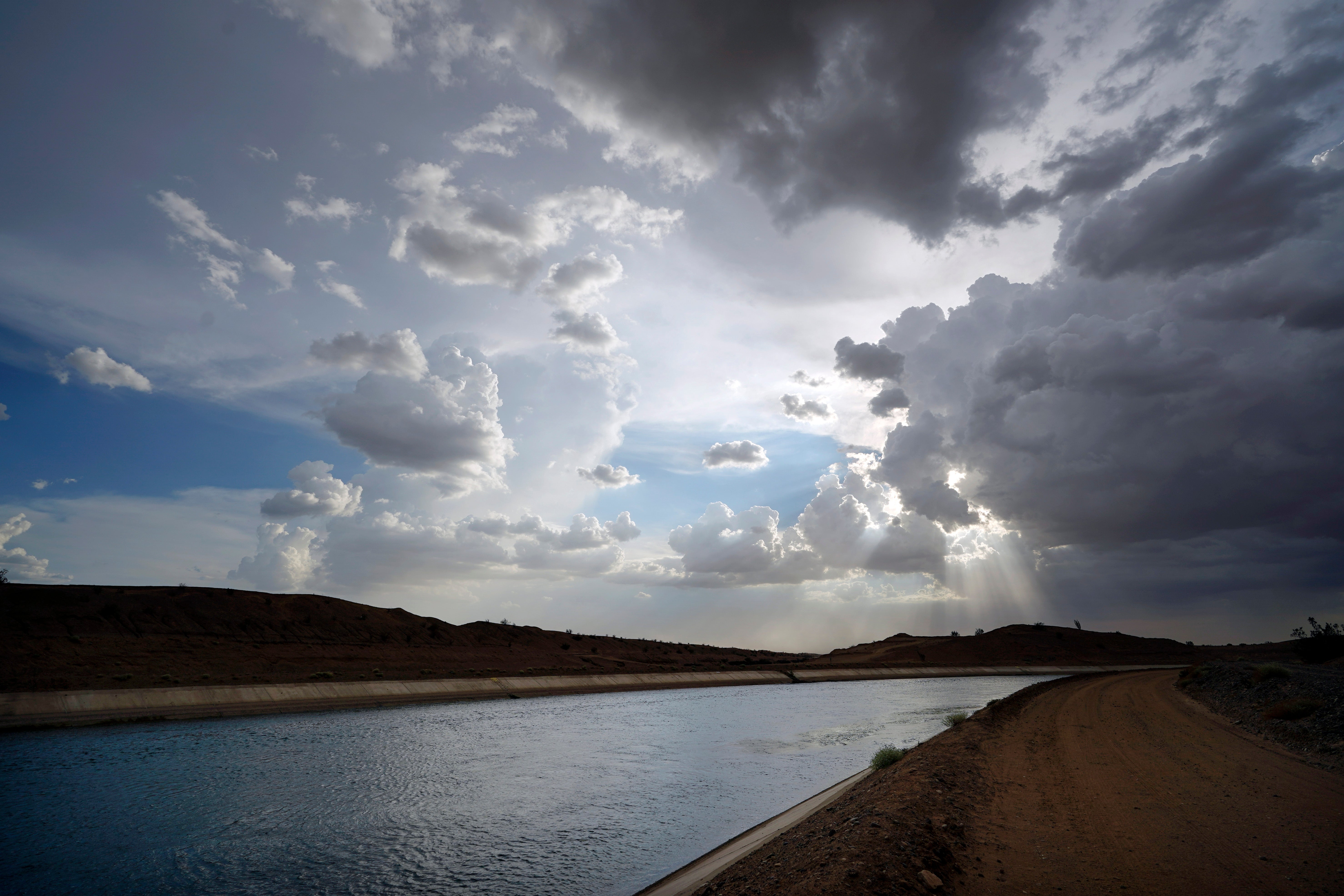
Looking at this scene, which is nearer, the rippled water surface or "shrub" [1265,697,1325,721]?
the rippled water surface

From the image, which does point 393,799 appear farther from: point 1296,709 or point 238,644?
point 238,644

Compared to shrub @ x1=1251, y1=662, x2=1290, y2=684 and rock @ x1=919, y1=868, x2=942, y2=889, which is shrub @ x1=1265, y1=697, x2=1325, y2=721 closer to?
shrub @ x1=1251, y1=662, x2=1290, y2=684

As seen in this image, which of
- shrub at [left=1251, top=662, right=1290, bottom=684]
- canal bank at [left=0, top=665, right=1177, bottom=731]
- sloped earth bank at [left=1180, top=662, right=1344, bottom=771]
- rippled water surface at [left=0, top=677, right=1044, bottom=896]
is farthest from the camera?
canal bank at [left=0, top=665, right=1177, bottom=731]

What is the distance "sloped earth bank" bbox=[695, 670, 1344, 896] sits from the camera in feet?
27.9

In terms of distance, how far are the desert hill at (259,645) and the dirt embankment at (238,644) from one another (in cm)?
16

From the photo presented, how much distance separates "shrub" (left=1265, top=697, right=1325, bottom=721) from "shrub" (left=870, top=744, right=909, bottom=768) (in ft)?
46.2

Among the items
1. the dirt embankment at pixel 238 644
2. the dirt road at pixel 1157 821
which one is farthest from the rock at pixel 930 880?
the dirt embankment at pixel 238 644

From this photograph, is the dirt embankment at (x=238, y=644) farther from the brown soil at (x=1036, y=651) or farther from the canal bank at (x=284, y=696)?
the brown soil at (x=1036, y=651)

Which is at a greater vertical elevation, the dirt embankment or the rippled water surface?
the dirt embankment

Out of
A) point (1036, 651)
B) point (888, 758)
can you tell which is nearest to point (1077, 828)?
point (888, 758)

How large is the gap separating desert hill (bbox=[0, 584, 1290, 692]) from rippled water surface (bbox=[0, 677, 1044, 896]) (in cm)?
1550

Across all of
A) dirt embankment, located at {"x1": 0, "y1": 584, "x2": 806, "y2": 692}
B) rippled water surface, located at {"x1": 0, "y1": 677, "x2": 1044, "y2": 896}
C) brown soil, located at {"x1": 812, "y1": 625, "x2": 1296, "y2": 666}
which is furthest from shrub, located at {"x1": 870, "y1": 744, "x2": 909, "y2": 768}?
brown soil, located at {"x1": 812, "y1": 625, "x2": 1296, "y2": 666}

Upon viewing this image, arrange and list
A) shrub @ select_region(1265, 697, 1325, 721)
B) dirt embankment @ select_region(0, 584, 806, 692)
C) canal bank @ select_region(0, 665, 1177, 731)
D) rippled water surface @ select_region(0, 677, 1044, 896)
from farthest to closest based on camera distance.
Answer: dirt embankment @ select_region(0, 584, 806, 692) → canal bank @ select_region(0, 665, 1177, 731) → shrub @ select_region(1265, 697, 1325, 721) → rippled water surface @ select_region(0, 677, 1044, 896)

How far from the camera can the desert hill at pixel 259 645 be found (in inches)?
1822
